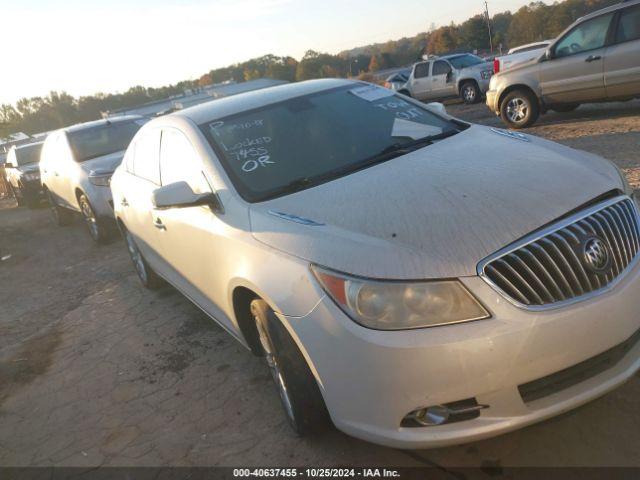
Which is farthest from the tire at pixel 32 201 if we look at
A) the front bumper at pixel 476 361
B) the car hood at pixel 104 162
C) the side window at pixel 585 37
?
the front bumper at pixel 476 361

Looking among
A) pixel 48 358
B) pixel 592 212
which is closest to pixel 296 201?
pixel 592 212

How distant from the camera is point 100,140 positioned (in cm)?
849

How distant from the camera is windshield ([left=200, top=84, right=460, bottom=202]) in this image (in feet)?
9.77

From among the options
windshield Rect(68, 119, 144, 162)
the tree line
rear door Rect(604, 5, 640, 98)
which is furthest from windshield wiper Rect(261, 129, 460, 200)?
the tree line

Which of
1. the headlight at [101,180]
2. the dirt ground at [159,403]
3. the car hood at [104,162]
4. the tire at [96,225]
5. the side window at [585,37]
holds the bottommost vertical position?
the dirt ground at [159,403]

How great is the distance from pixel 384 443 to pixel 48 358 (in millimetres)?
3401

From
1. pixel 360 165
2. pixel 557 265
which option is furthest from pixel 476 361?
pixel 360 165

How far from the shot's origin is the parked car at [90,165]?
756 centimetres

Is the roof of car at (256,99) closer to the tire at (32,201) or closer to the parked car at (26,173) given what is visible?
the parked car at (26,173)

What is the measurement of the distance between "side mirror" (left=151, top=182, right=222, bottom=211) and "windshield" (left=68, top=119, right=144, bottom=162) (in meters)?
5.81

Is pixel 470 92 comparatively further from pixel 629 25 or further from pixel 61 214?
pixel 61 214

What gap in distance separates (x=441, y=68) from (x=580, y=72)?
9426mm

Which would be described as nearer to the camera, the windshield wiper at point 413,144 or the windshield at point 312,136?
the windshield at point 312,136

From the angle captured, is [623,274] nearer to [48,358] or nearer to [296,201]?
[296,201]
